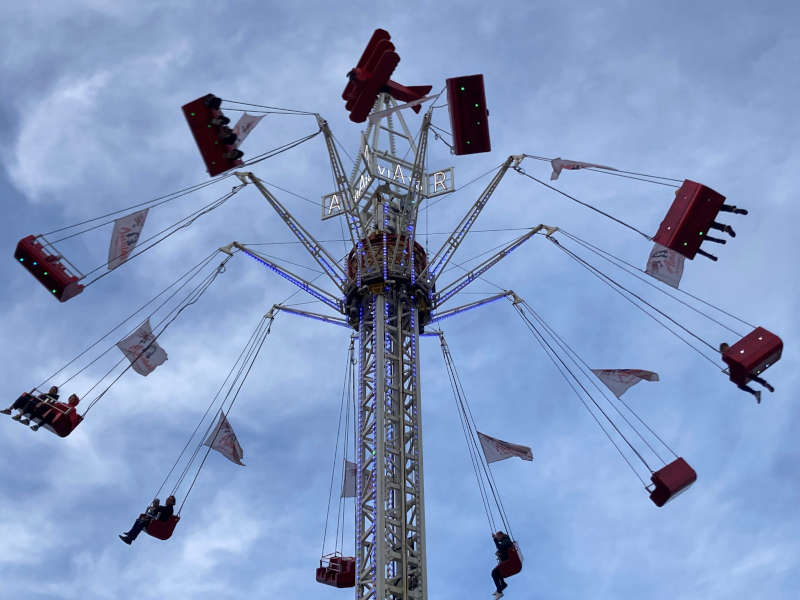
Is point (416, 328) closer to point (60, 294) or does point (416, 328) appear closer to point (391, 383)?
point (391, 383)

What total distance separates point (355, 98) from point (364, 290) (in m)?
6.79

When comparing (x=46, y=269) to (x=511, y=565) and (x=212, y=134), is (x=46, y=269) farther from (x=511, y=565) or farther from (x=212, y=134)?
(x=511, y=565)

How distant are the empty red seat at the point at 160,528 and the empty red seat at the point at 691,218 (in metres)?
18.5

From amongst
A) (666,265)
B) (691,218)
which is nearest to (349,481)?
(666,265)

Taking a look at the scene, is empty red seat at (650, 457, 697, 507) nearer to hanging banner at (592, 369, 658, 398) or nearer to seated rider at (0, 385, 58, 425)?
hanging banner at (592, 369, 658, 398)

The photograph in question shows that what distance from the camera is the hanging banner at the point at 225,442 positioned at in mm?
32750

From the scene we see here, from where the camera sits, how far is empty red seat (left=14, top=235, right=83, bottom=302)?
2938 centimetres

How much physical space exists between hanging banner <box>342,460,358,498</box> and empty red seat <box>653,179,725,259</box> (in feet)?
45.0

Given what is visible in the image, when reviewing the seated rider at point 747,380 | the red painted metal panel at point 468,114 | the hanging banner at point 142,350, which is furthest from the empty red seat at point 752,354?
the hanging banner at point 142,350

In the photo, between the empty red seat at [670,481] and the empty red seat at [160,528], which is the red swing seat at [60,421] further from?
the empty red seat at [670,481]

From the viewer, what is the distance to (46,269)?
29.4 m

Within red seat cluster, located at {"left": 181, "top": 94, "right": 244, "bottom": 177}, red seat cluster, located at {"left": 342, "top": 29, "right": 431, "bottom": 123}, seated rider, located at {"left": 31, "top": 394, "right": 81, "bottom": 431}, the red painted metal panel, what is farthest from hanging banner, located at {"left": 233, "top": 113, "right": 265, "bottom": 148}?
seated rider, located at {"left": 31, "top": 394, "right": 81, "bottom": 431}

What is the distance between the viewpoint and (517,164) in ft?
113

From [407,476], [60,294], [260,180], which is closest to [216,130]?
[260,180]
